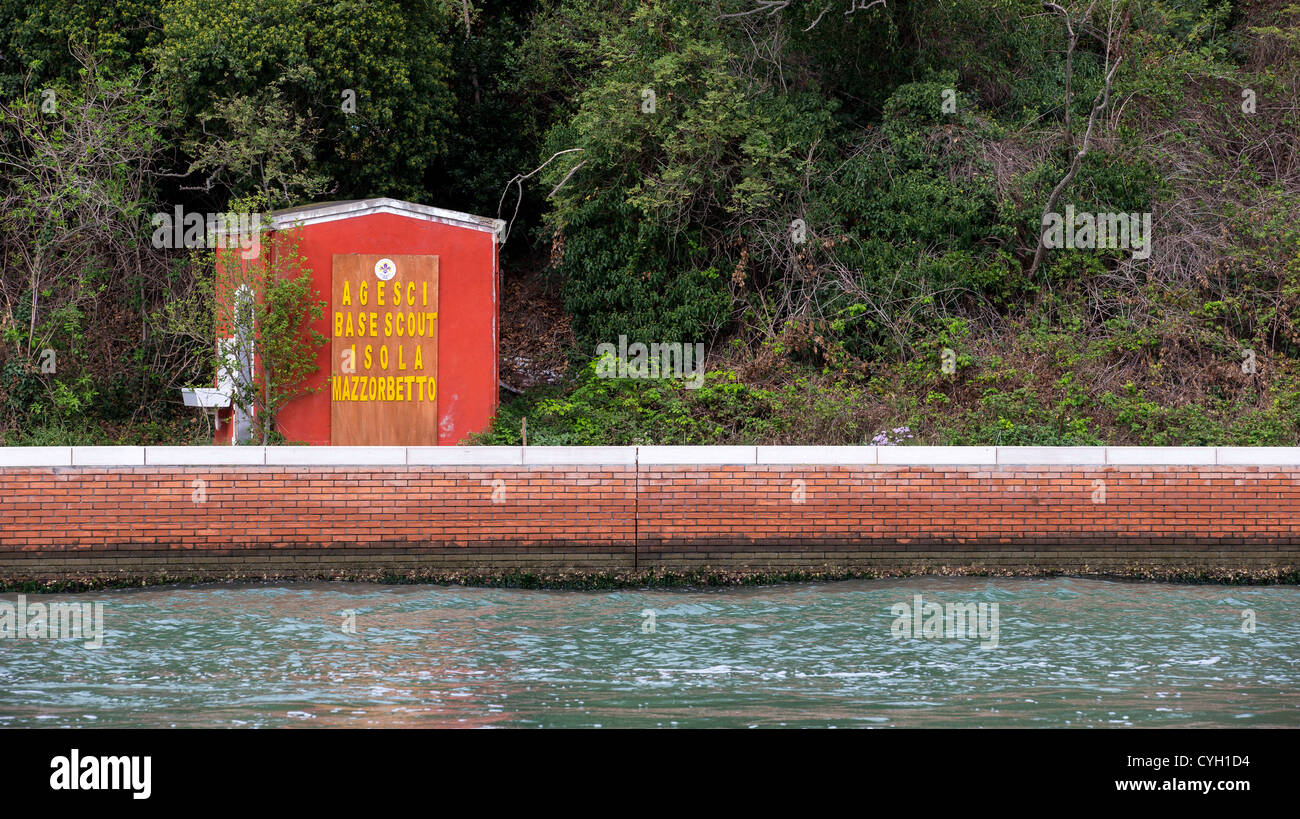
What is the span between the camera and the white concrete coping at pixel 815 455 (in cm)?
1402

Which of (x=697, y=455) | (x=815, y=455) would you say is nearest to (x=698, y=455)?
(x=697, y=455)

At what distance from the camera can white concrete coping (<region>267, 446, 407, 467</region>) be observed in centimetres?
1376

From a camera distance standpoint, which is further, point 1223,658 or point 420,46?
point 420,46

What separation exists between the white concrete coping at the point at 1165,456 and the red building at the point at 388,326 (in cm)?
807

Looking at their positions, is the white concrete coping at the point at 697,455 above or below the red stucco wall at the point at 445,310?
below

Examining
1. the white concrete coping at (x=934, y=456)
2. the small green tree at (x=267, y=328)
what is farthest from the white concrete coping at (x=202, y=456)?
the white concrete coping at (x=934, y=456)

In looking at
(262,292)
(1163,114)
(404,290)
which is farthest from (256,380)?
(1163,114)

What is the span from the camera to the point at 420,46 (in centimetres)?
2286

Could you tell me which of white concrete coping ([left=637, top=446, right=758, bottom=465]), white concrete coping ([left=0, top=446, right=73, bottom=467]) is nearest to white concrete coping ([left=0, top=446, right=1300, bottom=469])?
white concrete coping ([left=637, top=446, right=758, bottom=465])

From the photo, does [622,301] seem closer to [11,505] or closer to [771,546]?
[771,546]

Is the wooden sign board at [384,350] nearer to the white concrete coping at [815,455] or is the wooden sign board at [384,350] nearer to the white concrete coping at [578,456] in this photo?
the white concrete coping at [578,456]

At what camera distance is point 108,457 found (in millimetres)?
13555

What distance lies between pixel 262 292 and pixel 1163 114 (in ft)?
48.3

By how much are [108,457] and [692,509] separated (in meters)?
6.31
